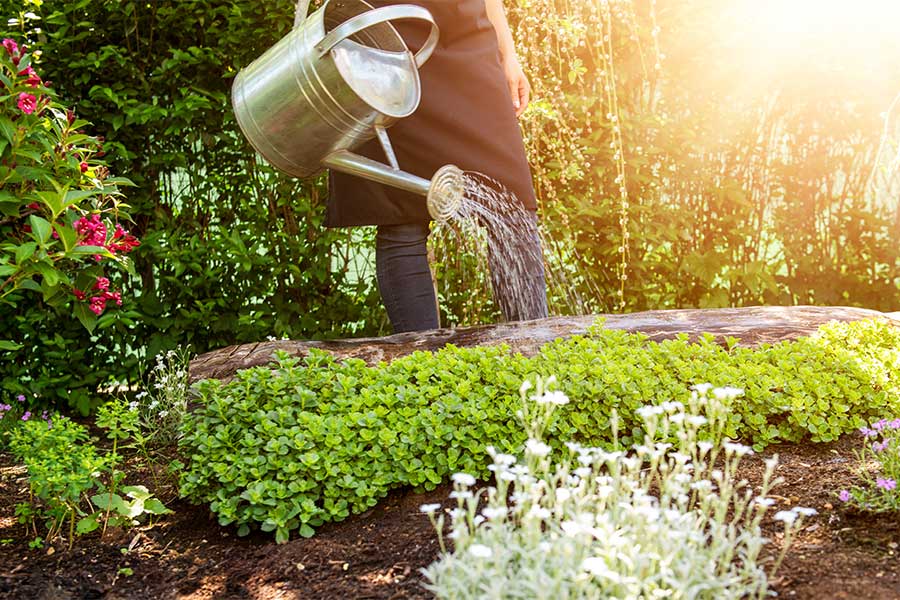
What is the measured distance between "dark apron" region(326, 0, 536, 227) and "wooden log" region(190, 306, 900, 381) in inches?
14.6

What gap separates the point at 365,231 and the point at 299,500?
2.12 m

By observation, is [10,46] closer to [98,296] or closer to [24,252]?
[24,252]

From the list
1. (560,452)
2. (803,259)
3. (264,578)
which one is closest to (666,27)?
(803,259)

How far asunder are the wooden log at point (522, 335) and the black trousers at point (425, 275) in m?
0.08

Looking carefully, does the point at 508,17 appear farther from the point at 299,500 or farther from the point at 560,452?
the point at 299,500

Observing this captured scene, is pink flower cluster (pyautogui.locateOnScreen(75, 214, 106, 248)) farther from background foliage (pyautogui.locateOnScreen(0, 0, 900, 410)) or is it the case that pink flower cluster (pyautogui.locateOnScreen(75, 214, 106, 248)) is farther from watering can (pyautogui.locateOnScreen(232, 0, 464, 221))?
background foliage (pyautogui.locateOnScreen(0, 0, 900, 410))

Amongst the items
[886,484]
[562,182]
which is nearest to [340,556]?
[886,484]

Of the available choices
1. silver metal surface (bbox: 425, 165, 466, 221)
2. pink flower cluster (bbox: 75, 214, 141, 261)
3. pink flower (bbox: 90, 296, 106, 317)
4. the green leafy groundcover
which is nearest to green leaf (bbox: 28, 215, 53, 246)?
pink flower cluster (bbox: 75, 214, 141, 261)

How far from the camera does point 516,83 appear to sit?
3.05 meters

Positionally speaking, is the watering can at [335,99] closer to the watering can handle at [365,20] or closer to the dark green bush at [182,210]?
the watering can handle at [365,20]

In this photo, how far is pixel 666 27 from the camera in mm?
3854

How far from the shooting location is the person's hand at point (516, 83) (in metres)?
3.01

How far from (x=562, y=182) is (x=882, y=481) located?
221cm

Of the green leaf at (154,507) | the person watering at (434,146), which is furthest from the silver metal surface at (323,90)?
the green leaf at (154,507)
